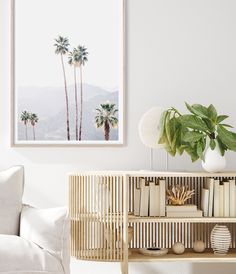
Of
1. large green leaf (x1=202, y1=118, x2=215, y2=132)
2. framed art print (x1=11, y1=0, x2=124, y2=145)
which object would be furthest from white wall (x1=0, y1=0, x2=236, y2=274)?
large green leaf (x1=202, y1=118, x2=215, y2=132)

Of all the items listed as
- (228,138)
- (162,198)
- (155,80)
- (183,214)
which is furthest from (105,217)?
(155,80)

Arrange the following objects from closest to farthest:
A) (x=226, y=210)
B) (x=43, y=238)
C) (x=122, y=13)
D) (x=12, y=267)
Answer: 1. (x=12, y=267)
2. (x=43, y=238)
3. (x=226, y=210)
4. (x=122, y=13)

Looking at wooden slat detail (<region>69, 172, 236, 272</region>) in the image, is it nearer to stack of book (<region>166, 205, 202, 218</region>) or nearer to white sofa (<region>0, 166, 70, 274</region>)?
stack of book (<region>166, 205, 202, 218</region>)

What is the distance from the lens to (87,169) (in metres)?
3.69

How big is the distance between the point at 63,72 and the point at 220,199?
1.25 metres

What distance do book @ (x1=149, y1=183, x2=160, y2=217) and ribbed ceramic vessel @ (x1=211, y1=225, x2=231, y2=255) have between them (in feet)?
1.17

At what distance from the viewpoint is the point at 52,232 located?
9.06 feet

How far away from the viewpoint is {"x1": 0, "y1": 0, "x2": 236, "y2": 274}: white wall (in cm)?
368

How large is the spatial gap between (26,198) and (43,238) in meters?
0.96

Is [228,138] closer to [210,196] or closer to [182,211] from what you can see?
[210,196]

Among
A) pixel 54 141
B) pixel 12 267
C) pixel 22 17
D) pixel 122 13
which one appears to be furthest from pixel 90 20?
pixel 12 267

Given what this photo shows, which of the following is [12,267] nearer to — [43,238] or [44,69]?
[43,238]

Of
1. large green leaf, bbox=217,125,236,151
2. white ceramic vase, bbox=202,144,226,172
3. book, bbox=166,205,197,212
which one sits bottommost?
book, bbox=166,205,197,212

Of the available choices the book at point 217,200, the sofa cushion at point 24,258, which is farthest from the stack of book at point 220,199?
the sofa cushion at point 24,258
